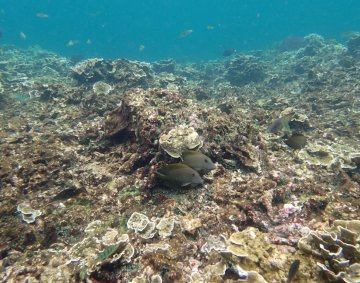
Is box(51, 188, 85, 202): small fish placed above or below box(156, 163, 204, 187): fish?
below

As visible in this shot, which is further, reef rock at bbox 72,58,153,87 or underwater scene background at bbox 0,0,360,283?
reef rock at bbox 72,58,153,87

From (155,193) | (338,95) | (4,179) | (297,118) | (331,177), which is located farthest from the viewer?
(338,95)

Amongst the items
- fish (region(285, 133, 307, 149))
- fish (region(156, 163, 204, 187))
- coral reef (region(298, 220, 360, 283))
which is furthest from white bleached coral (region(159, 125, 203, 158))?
coral reef (region(298, 220, 360, 283))

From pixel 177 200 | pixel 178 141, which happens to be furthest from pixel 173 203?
pixel 178 141

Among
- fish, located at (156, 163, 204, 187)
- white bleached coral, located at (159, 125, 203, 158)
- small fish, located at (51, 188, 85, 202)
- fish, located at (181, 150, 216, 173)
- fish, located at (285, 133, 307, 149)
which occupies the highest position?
fish, located at (285, 133, 307, 149)

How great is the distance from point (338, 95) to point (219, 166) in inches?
407

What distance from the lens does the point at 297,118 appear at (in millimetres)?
9516

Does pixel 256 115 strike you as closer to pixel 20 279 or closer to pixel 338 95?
pixel 338 95

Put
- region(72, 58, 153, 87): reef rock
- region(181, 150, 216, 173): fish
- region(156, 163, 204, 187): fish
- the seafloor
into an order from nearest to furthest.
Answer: the seafloor < region(156, 163, 204, 187): fish < region(181, 150, 216, 173): fish < region(72, 58, 153, 87): reef rock

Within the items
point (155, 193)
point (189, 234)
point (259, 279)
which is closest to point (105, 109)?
point (155, 193)

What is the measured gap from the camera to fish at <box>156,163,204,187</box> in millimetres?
4648

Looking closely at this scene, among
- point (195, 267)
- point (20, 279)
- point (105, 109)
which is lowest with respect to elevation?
point (20, 279)

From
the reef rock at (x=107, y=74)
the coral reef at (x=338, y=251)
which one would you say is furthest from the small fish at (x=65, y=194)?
the reef rock at (x=107, y=74)

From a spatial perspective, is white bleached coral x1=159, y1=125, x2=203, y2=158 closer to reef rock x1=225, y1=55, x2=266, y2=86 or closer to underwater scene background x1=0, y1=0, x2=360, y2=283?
underwater scene background x1=0, y1=0, x2=360, y2=283
